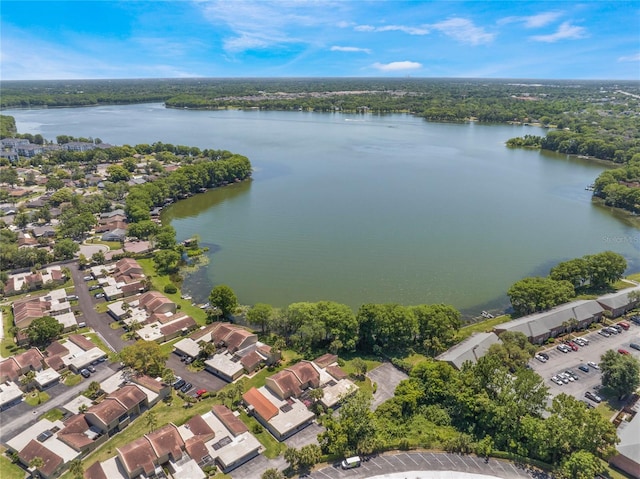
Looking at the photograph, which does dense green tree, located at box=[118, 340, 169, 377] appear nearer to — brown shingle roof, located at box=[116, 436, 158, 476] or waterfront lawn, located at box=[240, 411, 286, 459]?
brown shingle roof, located at box=[116, 436, 158, 476]

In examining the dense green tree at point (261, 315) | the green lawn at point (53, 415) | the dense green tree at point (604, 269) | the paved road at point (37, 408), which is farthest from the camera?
the dense green tree at point (604, 269)

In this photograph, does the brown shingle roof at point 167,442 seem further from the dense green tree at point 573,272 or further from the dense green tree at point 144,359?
the dense green tree at point 573,272

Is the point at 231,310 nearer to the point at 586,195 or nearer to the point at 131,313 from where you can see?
the point at 131,313

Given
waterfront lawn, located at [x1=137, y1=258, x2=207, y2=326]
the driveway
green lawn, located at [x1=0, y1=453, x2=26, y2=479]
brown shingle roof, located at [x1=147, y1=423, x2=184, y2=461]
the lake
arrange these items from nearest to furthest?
green lawn, located at [x1=0, y1=453, x2=26, y2=479], brown shingle roof, located at [x1=147, y1=423, x2=184, y2=461], the driveway, waterfront lawn, located at [x1=137, y1=258, x2=207, y2=326], the lake

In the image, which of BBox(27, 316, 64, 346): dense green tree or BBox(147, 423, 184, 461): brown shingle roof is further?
BBox(27, 316, 64, 346): dense green tree

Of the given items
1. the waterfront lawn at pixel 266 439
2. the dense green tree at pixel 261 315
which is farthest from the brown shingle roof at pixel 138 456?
the dense green tree at pixel 261 315

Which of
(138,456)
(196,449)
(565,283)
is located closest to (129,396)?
(138,456)

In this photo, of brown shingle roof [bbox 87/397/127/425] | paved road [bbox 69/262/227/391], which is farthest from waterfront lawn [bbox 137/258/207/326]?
brown shingle roof [bbox 87/397/127/425]
